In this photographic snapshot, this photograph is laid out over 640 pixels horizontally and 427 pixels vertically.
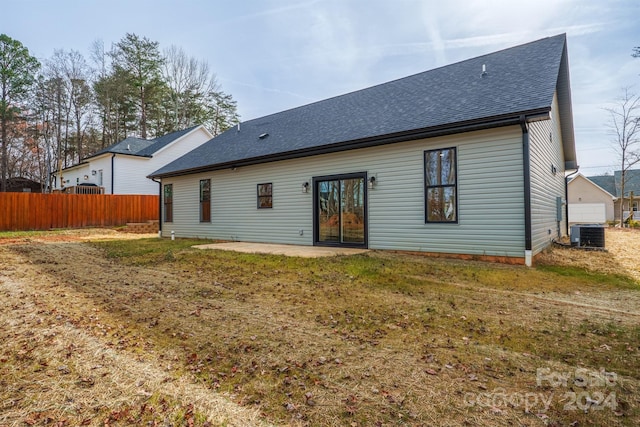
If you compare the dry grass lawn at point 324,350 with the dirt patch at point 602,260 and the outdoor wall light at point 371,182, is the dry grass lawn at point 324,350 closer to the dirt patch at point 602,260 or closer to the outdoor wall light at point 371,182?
the dirt patch at point 602,260

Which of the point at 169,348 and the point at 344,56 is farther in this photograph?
the point at 344,56

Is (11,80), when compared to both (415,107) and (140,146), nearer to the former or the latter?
(140,146)

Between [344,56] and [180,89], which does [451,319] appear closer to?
[344,56]

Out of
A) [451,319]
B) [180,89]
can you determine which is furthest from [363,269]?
[180,89]

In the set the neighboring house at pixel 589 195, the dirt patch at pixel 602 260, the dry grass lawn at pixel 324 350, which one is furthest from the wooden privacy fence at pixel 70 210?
the neighboring house at pixel 589 195

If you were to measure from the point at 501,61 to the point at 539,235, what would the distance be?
4823 mm

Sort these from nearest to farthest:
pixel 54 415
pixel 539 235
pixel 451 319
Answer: pixel 54 415 < pixel 451 319 < pixel 539 235

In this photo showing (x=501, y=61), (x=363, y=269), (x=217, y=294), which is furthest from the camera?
(x=501, y=61)

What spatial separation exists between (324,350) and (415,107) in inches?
287

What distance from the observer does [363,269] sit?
5.71m

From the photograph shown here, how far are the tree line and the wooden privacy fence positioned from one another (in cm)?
1132

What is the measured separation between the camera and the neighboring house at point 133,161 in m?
20.5

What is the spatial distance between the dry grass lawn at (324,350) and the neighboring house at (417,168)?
1.71 meters

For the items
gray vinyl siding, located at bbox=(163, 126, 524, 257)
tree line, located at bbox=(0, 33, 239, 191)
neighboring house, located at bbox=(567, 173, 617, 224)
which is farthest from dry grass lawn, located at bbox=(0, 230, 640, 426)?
neighboring house, located at bbox=(567, 173, 617, 224)
